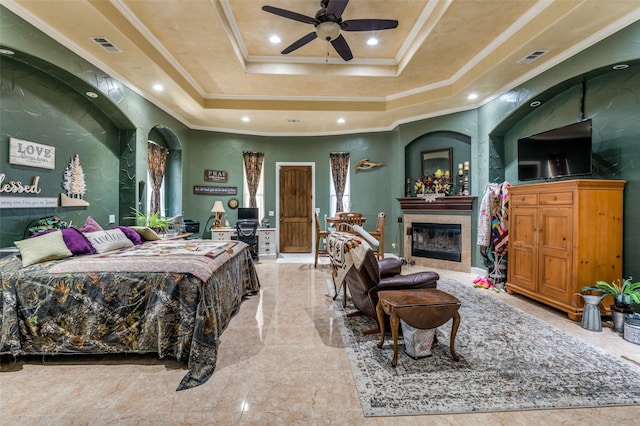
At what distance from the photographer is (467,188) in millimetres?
5559

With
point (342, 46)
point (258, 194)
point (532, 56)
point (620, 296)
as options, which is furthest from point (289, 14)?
point (258, 194)

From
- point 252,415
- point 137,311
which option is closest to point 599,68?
point 252,415

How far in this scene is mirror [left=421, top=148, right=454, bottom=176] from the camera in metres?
5.92

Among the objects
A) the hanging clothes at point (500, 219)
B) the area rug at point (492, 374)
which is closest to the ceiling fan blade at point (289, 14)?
the area rug at point (492, 374)

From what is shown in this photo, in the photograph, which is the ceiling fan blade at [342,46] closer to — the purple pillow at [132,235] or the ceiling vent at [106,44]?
the ceiling vent at [106,44]

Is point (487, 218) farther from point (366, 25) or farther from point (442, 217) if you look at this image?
point (366, 25)

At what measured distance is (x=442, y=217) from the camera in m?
5.76

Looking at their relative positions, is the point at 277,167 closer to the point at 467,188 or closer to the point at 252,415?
the point at 467,188

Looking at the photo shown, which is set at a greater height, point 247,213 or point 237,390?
point 247,213

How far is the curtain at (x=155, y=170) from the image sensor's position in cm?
560

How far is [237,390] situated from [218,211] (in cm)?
522

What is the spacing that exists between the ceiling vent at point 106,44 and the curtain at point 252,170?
379 cm

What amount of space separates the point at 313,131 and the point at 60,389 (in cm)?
637

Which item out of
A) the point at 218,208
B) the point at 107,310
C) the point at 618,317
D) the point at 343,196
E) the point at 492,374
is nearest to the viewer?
the point at 492,374
